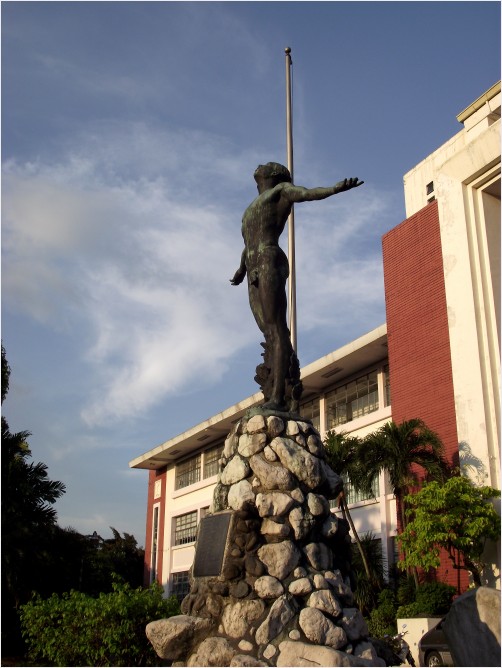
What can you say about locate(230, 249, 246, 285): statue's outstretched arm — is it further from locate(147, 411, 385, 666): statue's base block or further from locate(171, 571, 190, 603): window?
locate(171, 571, 190, 603): window

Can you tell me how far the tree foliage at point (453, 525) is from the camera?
61.3 feet

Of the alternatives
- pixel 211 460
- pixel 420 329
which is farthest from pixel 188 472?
pixel 420 329

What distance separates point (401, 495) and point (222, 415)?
14.3 m

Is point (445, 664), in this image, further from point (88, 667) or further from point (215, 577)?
point (215, 577)

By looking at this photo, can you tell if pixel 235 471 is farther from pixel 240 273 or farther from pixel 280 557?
pixel 240 273

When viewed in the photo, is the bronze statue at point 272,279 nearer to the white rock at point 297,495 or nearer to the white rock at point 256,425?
the white rock at point 256,425

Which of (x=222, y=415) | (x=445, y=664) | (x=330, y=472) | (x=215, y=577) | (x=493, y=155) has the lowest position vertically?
(x=445, y=664)

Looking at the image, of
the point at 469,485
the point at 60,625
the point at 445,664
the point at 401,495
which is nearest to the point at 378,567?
the point at 401,495

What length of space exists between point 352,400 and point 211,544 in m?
22.8

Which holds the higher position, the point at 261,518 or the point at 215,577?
the point at 261,518

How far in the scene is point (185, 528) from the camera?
40.2 metres

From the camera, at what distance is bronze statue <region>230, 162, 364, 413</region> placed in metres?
7.86

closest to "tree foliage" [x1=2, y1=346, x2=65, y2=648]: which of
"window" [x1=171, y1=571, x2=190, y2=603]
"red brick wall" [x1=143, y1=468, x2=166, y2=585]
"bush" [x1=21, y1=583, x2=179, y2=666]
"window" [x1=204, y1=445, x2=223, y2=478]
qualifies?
"bush" [x1=21, y1=583, x2=179, y2=666]

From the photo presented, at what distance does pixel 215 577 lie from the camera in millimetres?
6844
